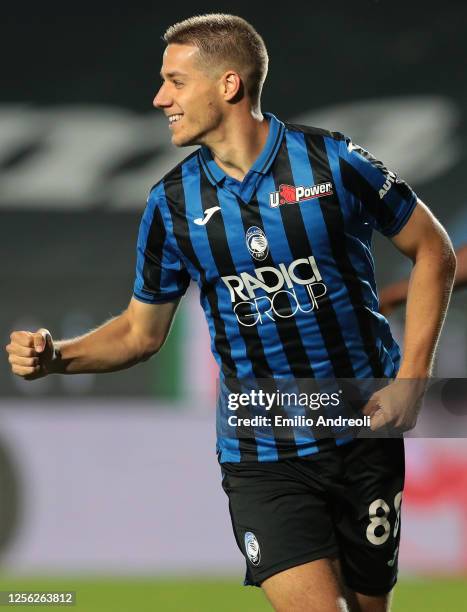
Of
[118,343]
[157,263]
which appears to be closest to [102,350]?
[118,343]

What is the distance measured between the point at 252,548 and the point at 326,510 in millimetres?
209

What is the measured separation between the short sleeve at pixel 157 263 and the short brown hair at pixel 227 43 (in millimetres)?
373

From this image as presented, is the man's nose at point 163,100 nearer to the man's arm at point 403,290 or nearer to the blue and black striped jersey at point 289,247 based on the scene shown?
the blue and black striped jersey at point 289,247

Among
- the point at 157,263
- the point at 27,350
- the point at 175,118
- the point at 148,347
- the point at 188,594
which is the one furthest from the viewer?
the point at 188,594

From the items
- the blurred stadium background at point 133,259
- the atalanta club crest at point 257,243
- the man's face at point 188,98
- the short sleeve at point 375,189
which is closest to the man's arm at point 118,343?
the atalanta club crest at point 257,243

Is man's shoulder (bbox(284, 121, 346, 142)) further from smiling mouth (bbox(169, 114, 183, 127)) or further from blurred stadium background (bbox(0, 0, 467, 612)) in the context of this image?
blurred stadium background (bbox(0, 0, 467, 612))

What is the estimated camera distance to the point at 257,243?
2891 mm

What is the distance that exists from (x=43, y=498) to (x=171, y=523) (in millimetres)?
647

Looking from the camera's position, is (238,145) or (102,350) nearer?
(238,145)

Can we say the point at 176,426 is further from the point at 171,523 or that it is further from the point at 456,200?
the point at 456,200

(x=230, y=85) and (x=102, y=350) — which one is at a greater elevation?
(x=230, y=85)

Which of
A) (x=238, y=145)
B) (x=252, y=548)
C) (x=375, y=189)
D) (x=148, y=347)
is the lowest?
(x=252, y=548)

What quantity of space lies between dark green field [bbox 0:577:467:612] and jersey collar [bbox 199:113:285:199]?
2776 mm

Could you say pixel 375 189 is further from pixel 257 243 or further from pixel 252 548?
pixel 252 548
